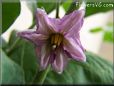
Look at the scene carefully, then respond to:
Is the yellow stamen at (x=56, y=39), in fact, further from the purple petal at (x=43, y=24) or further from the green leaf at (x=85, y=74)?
the green leaf at (x=85, y=74)

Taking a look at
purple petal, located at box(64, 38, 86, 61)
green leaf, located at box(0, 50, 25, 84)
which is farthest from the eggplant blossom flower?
green leaf, located at box(0, 50, 25, 84)

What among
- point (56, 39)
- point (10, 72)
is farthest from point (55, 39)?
point (10, 72)

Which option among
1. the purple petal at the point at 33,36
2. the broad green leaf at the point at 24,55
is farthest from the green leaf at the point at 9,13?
the broad green leaf at the point at 24,55

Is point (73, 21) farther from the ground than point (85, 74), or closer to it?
farther from the ground

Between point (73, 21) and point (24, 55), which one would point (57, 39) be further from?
point (24, 55)

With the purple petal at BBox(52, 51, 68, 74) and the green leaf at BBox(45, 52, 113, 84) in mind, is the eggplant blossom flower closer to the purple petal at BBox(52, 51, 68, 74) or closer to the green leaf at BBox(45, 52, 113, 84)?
the purple petal at BBox(52, 51, 68, 74)

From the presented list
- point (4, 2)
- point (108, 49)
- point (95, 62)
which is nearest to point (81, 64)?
point (95, 62)

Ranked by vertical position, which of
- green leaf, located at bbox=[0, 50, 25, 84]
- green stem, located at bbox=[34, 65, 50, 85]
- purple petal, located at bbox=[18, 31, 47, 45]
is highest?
purple petal, located at bbox=[18, 31, 47, 45]

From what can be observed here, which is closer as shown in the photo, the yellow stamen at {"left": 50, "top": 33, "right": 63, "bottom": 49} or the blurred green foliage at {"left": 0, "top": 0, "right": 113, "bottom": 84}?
the yellow stamen at {"left": 50, "top": 33, "right": 63, "bottom": 49}
